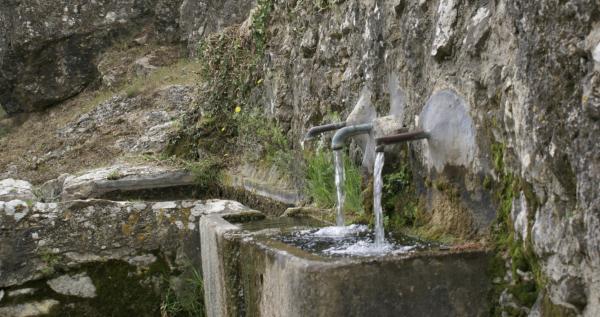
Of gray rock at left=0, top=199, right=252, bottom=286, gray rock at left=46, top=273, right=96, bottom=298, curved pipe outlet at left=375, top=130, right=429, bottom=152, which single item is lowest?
gray rock at left=46, top=273, right=96, bottom=298

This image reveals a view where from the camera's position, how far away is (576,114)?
65.4 inches

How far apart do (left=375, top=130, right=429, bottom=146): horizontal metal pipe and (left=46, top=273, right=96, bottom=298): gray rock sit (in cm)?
214

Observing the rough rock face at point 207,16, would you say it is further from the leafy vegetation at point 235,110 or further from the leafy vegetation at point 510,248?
the leafy vegetation at point 510,248

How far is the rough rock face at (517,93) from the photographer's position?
1.65m

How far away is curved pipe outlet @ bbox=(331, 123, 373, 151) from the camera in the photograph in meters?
3.01

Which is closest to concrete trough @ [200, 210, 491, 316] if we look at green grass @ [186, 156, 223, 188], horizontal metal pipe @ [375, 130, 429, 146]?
horizontal metal pipe @ [375, 130, 429, 146]

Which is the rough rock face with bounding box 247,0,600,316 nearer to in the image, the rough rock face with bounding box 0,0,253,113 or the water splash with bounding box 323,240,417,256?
the water splash with bounding box 323,240,417,256

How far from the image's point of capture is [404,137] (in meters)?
2.58

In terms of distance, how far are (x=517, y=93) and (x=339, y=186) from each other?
1450mm

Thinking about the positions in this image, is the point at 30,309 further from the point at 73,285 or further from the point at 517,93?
the point at 517,93

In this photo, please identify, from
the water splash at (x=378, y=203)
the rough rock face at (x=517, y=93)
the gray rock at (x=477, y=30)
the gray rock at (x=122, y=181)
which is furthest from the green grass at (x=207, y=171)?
the gray rock at (x=477, y=30)

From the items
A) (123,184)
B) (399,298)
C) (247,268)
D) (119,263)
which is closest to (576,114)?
(399,298)

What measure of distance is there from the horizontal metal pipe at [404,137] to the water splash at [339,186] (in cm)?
53

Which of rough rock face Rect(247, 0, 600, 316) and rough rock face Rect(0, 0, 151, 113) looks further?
rough rock face Rect(0, 0, 151, 113)
